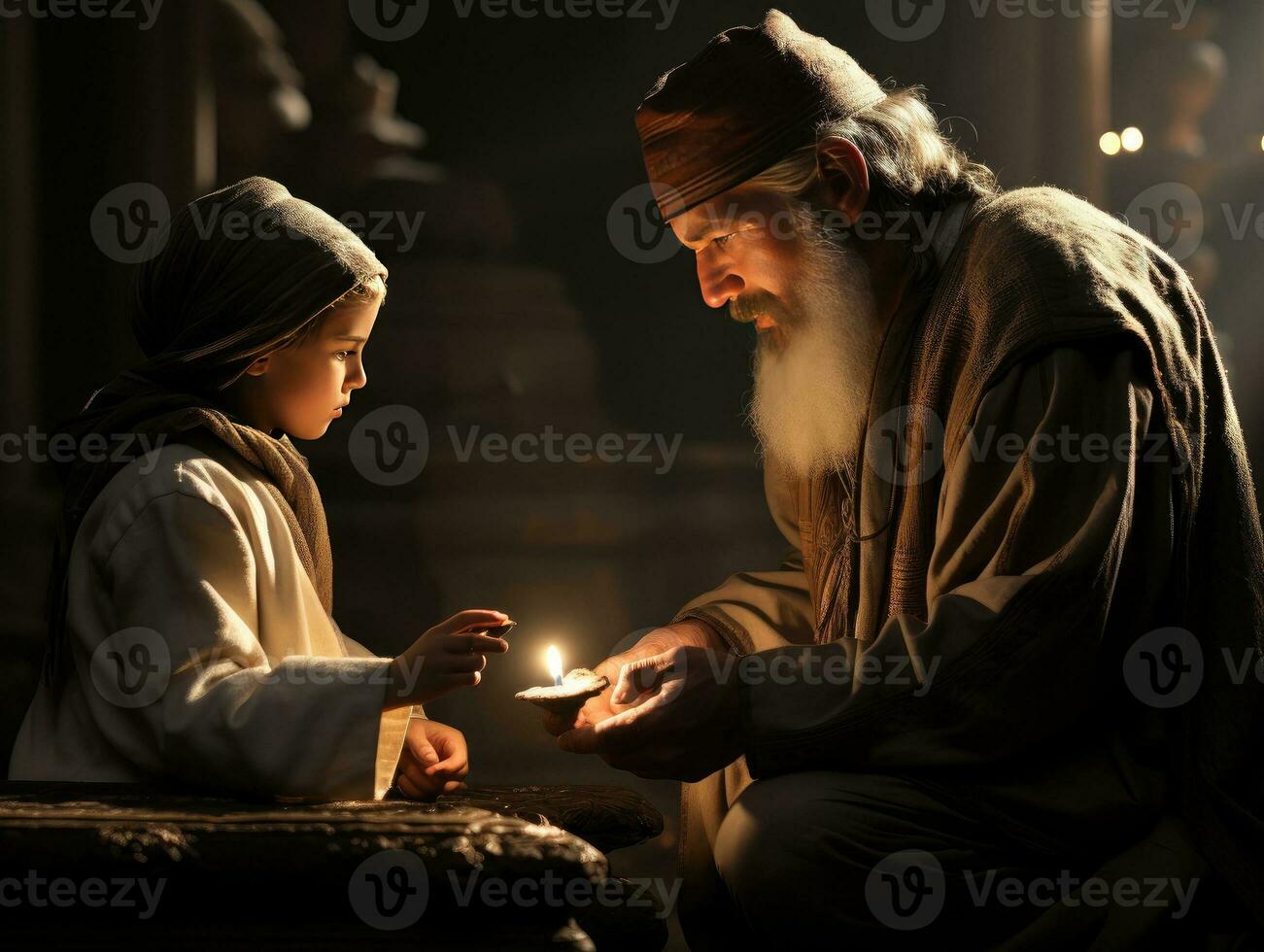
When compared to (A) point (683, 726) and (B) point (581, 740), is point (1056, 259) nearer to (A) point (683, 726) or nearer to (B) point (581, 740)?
(A) point (683, 726)

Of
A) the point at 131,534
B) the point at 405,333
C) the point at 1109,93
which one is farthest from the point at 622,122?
the point at 131,534

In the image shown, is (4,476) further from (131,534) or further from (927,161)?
(927,161)

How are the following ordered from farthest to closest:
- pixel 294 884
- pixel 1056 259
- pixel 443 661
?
pixel 1056 259, pixel 443 661, pixel 294 884

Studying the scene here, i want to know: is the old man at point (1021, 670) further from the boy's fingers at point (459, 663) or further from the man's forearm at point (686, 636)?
the man's forearm at point (686, 636)

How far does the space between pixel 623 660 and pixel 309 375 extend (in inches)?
33.3

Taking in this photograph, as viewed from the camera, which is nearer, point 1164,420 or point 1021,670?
point 1021,670

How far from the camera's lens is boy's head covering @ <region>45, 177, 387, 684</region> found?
232 cm

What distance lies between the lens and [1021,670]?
2.05 m

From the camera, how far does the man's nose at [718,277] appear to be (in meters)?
2.76

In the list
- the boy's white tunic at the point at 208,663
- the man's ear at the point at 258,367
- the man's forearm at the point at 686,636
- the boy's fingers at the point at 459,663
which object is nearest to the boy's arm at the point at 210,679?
the boy's white tunic at the point at 208,663

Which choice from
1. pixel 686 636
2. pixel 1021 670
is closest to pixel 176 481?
pixel 686 636

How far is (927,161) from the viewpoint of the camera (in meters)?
2.72

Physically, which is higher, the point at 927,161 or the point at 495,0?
the point at 495,0

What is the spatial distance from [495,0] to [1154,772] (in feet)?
9.96
